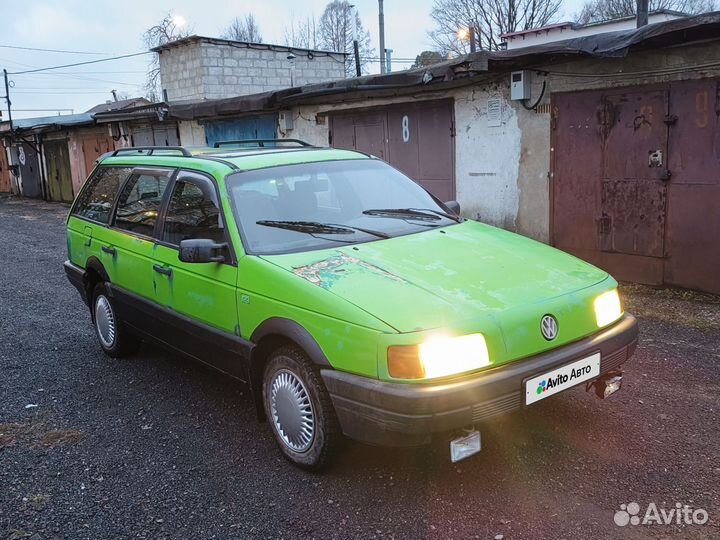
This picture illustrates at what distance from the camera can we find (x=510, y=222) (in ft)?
29.6

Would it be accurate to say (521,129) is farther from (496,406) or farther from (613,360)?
(496,406)

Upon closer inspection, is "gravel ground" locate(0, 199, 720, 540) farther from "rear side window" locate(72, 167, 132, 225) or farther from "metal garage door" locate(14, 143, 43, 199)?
"metal garage door" locate(14, 143, 43, 199)

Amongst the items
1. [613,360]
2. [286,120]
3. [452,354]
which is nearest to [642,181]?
[613,360]

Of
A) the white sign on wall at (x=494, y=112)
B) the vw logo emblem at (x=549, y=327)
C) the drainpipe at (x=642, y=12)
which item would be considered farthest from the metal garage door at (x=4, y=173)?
the vw logo emblem at (x=549, y=327)

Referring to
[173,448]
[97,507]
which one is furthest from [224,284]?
[97,507]

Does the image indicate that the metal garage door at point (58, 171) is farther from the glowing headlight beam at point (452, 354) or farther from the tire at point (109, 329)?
the glowing headlight beam at point (452, 354)

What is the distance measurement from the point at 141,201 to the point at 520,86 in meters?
5.29

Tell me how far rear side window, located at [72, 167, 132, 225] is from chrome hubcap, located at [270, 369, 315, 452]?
259 centimetres

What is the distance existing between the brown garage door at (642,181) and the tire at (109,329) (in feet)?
17.7

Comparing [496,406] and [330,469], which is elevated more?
[496,406]

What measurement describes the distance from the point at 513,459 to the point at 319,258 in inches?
59.3

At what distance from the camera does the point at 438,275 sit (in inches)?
130

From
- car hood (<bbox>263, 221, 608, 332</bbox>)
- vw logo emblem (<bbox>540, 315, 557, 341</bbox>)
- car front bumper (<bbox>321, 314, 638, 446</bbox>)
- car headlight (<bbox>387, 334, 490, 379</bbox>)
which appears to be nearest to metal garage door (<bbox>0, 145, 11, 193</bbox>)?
car hood (<bbox>263, 221, 608, 332</bbox>)

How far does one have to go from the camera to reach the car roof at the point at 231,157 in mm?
4191
